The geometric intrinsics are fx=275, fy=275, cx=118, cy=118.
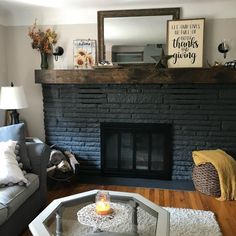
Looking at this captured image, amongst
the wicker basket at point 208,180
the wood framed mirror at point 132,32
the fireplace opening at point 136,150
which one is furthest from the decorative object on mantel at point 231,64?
the wicker basket at point 208,180

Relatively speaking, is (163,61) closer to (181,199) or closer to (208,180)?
(208,180)

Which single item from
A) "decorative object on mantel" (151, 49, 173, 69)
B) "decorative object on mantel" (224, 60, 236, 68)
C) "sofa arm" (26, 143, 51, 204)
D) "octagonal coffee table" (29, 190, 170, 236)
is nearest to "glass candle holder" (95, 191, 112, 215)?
"octagonal coffee table" (29, 190, 170, 236)

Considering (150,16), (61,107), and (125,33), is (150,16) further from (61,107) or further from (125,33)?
(61,107)

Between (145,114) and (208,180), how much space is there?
102cm

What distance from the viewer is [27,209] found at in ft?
7.39

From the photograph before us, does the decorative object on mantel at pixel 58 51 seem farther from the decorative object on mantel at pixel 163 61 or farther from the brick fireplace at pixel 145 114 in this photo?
the decorative object on mantel at pixel 163 61

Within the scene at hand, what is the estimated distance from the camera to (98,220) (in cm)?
165

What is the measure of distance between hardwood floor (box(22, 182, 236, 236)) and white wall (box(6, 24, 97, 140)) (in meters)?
0.91

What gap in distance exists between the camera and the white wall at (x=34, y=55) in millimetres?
3125

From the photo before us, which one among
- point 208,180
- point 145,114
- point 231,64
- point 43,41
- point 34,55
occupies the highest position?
point 43,41

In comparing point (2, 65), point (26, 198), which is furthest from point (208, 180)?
point (2, 65)

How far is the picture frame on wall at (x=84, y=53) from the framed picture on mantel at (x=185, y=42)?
0.90m

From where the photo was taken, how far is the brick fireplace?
3.18m

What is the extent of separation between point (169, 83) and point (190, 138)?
28.3 inches
